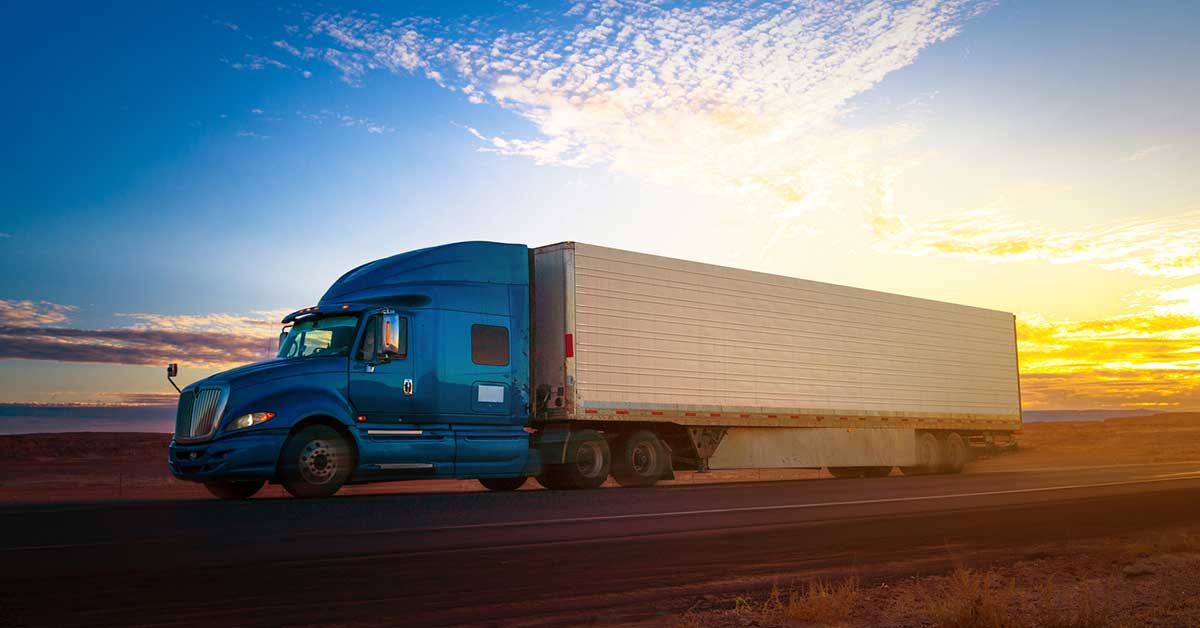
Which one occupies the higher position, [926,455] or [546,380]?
[546,380]

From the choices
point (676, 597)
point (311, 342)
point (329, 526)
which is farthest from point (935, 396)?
point (676, 597)

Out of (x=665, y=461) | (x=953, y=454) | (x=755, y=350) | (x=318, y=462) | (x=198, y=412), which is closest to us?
(x=198, y=412)

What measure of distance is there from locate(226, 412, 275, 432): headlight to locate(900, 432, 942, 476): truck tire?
17.9m

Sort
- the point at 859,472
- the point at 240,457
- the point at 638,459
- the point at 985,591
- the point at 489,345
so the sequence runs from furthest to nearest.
Result: the point at 859,472, the point at 638,459, the point at 489,345, the point at 240,457, the point at 985,591

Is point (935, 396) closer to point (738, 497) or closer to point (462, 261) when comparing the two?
point (738, 497)

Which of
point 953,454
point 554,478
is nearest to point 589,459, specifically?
point 554,478

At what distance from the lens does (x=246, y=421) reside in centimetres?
1346

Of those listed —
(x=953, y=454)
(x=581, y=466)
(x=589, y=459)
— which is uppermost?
(x=589, y=459)

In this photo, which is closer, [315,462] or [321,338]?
[315,462]

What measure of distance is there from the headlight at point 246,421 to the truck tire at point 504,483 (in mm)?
5331

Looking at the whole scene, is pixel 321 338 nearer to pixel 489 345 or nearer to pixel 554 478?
pixel 489 345

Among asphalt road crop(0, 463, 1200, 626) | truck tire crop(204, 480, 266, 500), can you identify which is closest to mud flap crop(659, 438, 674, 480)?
asphalt road crop(0, 463, 1200, 626)

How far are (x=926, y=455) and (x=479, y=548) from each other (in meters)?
19.5

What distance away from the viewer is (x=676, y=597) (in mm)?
6707
